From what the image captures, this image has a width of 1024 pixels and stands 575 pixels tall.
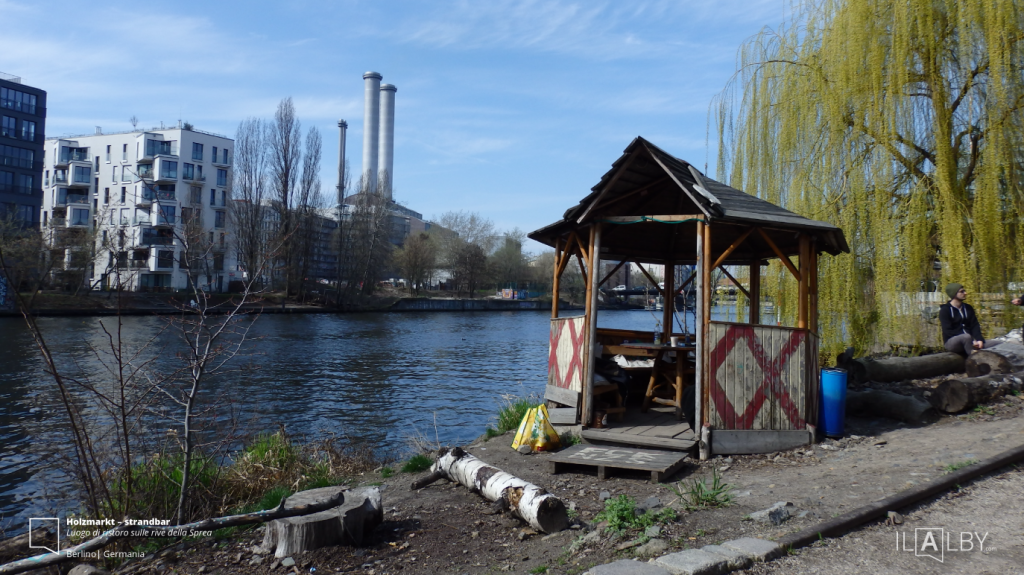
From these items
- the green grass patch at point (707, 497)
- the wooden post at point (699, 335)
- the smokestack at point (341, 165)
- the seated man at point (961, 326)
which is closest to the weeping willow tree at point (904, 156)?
the seated man at point (961, 326)

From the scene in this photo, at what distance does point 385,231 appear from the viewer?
69.4m

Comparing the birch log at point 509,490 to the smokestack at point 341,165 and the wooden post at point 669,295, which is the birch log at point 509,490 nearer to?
the wooden post at point 669,295

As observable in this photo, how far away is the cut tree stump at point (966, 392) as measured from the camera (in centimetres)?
930

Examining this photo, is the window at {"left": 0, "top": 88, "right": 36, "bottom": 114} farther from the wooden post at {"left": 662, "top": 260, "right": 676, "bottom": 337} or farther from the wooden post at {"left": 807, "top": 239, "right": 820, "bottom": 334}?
the wooden post at {"left": 807, "top": 239, "right": 820, "bottom": 334}

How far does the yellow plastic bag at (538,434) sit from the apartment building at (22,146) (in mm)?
62736

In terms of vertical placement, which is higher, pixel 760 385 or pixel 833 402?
pixel 760 385

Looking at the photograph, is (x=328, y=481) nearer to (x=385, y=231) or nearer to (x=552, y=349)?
(x=552, y=349)

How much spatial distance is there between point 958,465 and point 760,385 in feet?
7.21

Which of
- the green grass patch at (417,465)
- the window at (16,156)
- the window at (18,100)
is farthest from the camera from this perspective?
the window at (18,100)

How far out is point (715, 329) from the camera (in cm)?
801

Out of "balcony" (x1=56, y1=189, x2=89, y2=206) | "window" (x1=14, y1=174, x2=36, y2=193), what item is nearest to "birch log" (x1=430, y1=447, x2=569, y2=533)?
"window" (x1=14, y1=174, x2=36, y2=193)

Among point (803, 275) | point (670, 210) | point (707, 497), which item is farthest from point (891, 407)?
point (707, 497)

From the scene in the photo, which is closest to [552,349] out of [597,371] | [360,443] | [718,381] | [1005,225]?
[597,371]

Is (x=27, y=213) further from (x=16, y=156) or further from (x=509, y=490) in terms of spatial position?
(x=509, y=490)
